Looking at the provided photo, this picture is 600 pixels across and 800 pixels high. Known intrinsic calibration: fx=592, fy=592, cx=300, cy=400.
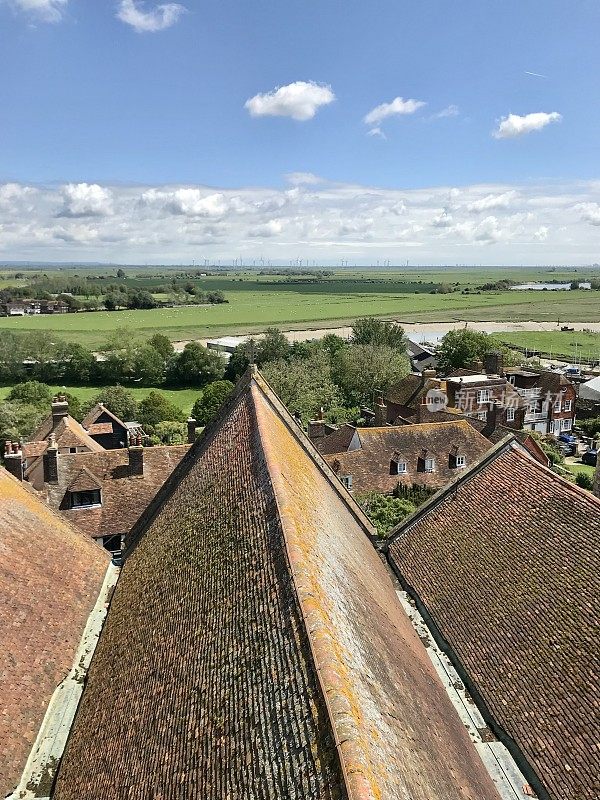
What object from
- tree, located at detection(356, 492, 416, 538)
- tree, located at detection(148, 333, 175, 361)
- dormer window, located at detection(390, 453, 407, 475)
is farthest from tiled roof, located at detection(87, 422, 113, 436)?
tree, located at detection(148, 333, 175, 361)

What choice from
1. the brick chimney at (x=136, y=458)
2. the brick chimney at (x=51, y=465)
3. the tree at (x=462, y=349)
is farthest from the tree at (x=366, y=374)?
the brick chimney at (x=51, y=465)

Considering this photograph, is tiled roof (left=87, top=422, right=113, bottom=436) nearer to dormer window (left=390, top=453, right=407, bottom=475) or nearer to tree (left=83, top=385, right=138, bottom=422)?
tree (left=83, top=385, right=138, bottom=422)

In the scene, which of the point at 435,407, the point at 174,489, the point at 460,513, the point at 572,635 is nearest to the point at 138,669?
the point at 174,489

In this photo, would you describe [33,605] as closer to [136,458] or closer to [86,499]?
[86,499]

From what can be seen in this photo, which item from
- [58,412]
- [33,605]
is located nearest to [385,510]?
[33,605]

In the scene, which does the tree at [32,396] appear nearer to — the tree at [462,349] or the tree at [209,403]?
the tree at [209,403]

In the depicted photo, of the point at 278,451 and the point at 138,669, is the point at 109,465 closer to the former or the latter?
the point at 278,451
